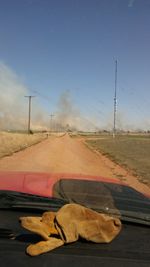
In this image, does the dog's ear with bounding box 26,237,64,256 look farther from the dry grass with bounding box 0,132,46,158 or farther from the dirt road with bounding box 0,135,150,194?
the dry grass with bounding box 0,132,46,158

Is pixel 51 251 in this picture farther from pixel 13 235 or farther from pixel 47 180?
pixel 47 180

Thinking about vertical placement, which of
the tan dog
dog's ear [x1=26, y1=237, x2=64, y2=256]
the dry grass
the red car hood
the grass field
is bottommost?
the grass field

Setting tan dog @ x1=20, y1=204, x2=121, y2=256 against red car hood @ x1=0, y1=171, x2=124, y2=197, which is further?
red car hood @ x1=0, y1=171, x2=124, y2=197

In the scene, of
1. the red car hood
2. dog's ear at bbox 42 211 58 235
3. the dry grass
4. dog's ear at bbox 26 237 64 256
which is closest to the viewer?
dog's ear at bbox 26 237 64 256

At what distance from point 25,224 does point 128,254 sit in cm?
60

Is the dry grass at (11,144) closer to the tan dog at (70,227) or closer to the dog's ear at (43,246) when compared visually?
the tan dog at (70,227)

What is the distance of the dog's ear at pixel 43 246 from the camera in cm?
248

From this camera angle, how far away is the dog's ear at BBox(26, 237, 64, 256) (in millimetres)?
2477

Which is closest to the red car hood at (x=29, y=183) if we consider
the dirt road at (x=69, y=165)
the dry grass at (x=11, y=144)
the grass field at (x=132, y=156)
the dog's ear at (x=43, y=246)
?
the dog's ear at (x=43, y=246)

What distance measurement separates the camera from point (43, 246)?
2.52 m

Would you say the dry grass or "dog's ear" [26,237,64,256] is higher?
"dog's ear" [26,237,64,256]

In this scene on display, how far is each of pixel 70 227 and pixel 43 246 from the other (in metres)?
0.20

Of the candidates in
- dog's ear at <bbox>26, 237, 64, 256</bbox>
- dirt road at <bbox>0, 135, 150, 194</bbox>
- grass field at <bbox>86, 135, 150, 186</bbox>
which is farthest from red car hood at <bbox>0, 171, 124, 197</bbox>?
grass field at <bbox>86, 135, 150, 186</bbox>

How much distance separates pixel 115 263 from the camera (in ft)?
7.99
